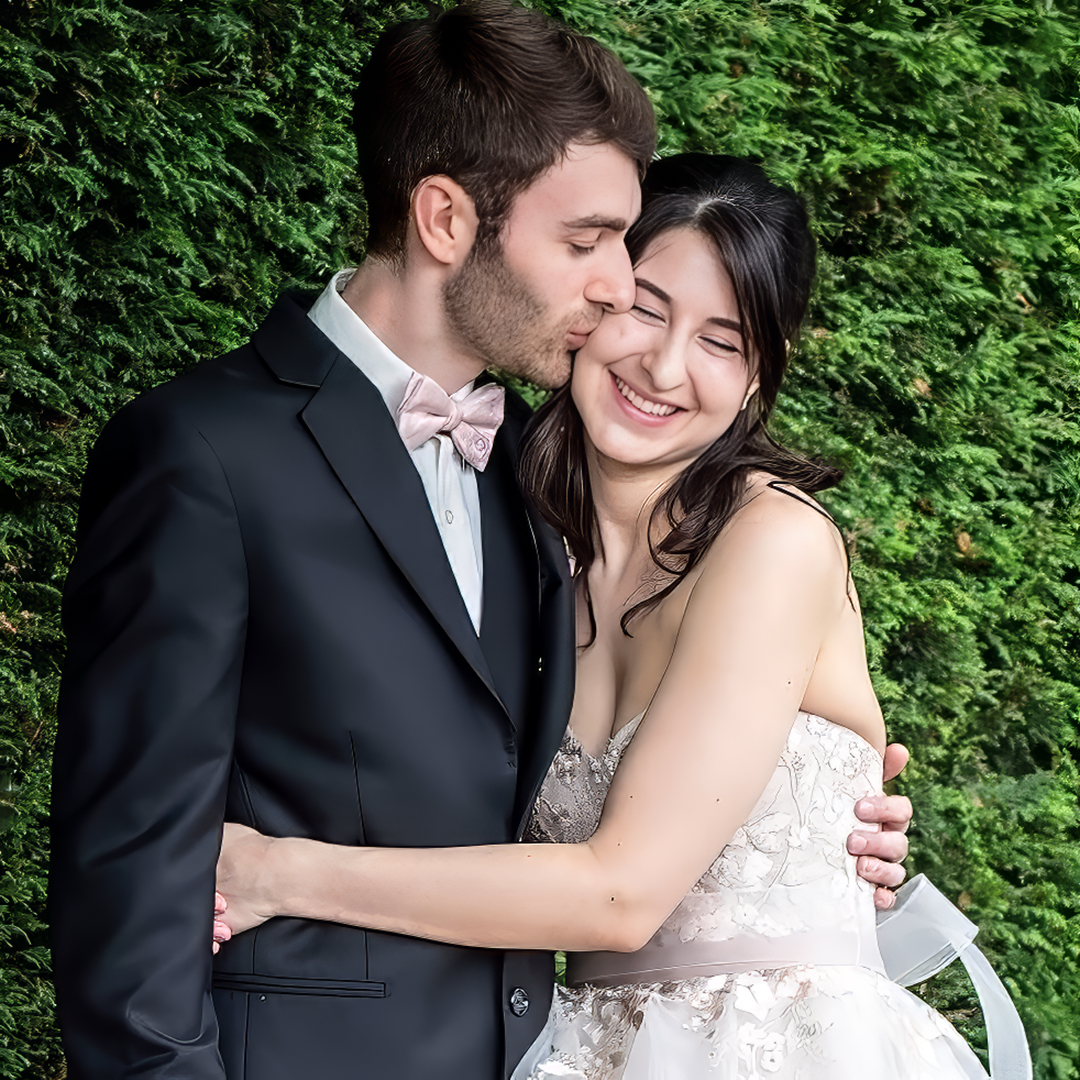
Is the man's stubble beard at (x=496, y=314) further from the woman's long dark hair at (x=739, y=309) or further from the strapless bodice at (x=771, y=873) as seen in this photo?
the strapless bodice at (x=771, y=873)

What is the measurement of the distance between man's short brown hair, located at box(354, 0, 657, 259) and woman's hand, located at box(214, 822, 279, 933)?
98cm

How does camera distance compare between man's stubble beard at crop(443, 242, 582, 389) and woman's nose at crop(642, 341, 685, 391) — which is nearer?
man's stubble beard at crop(443, 242, 582, 389)

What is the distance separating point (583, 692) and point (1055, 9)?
3.74m

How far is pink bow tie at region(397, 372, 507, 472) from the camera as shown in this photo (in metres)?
1.99

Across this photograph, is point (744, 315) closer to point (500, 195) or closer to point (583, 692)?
point (500, 195)

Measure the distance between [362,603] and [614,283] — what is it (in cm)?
79

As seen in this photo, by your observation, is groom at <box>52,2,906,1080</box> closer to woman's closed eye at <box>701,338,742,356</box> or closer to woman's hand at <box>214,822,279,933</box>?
woman's hand at <box>214,822,279,933</box>

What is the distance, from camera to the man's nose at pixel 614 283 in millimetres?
2193

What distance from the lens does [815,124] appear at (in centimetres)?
427

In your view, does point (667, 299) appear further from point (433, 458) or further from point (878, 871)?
point (878, 871)

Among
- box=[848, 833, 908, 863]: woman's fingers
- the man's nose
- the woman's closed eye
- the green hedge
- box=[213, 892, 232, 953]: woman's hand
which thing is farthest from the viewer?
the green hedge

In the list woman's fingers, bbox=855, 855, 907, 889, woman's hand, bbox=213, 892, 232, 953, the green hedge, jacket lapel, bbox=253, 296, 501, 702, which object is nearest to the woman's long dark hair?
jacket lapel, bbox=253, 296, 501, 702

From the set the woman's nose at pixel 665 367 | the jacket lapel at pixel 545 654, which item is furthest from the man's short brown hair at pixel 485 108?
the jacket lapel at pixel 545 654

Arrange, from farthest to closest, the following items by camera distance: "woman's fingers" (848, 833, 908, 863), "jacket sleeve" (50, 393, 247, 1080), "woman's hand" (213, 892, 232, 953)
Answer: "woman's fingers" (848, 833, 908, 863) < "woman's hand" (213, 892, 232, 953) < "jacket sleeve" (50, 393, 247, 1080)
